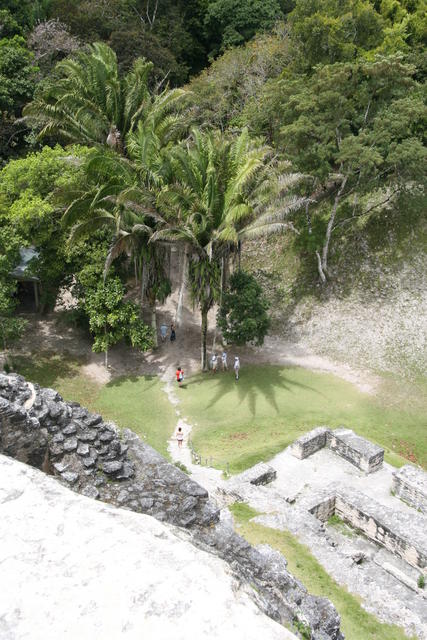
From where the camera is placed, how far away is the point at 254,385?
67.3ft

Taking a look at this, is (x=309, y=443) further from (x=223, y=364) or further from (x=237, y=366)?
(x=223, y=364)

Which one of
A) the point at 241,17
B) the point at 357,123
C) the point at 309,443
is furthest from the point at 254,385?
the point at 241,17

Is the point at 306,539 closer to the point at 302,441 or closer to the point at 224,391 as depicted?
the point at 302,441

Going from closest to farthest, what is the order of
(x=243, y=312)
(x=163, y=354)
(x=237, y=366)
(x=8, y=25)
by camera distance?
(x=243, y=312), (x=237, y=366), (x=163, y=354), (x=8, y=25)

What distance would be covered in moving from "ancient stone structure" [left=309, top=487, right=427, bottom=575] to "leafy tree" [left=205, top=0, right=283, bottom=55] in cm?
3514

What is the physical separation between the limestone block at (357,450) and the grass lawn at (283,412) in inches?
47.3

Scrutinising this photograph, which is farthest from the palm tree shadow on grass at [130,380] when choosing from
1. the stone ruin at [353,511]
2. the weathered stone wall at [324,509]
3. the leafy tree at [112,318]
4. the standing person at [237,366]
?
the weathered stone wall at [324,509]

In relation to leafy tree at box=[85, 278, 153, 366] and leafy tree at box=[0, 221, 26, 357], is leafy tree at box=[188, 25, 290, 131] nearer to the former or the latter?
leafy tree at box=[85, 278, 153, 366]

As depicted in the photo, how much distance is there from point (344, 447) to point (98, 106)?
19.8 metres

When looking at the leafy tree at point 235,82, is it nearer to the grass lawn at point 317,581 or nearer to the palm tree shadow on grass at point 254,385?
the palm tree shadow on grass at point 254,385

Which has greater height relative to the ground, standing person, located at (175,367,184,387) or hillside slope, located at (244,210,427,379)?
hillside slope, located at (244,210,427,379)

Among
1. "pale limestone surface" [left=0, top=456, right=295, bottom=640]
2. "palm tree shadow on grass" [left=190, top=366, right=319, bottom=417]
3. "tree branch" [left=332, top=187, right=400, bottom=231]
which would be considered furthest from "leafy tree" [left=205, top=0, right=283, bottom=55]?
"pale limestone surface" [left=0, top=456, right=295, bottom=640]

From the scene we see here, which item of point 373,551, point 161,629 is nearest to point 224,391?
point 373,551

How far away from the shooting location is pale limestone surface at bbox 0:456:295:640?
5309 mm
